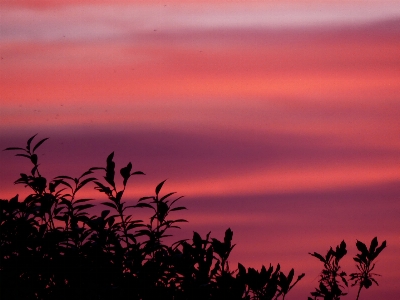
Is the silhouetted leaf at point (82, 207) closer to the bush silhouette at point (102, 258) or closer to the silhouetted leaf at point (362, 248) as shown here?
the bush silhouette at point (102, 258)

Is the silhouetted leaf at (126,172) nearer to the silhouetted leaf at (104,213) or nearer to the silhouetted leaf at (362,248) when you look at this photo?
the silhouetted leaf at (104,213)

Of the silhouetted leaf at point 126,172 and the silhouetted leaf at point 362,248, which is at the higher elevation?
the silhouetted leaf at point 126,172

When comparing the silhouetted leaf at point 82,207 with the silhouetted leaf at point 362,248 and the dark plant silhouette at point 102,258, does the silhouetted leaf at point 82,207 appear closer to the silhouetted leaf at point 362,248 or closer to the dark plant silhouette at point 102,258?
the dark plant silhouette at point 102,258

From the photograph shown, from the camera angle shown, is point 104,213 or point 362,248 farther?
point 362,248

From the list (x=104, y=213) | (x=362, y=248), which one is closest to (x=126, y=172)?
(x=104, y=213)

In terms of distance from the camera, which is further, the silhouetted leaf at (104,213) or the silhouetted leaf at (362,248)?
the silhouetted leaf at (362,248)

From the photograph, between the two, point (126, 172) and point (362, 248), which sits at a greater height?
point (126, 172)

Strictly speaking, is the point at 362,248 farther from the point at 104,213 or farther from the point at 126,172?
the point at 104,213

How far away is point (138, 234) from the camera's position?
6.91 metres

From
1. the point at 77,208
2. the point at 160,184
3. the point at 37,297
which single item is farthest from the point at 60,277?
the point at 160,184

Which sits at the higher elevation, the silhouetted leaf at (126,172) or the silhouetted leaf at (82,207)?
the silhouetted leaf at (126,172)

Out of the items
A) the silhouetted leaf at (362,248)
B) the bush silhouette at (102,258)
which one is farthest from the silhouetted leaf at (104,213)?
the silhouetted leaf at (362,248)

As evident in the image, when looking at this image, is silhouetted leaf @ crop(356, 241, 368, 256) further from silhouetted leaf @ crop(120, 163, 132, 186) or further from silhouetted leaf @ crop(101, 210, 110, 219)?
silhouetted leaf @ crop(101, 210, 110, 219)

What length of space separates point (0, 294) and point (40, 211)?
1.07 meters
